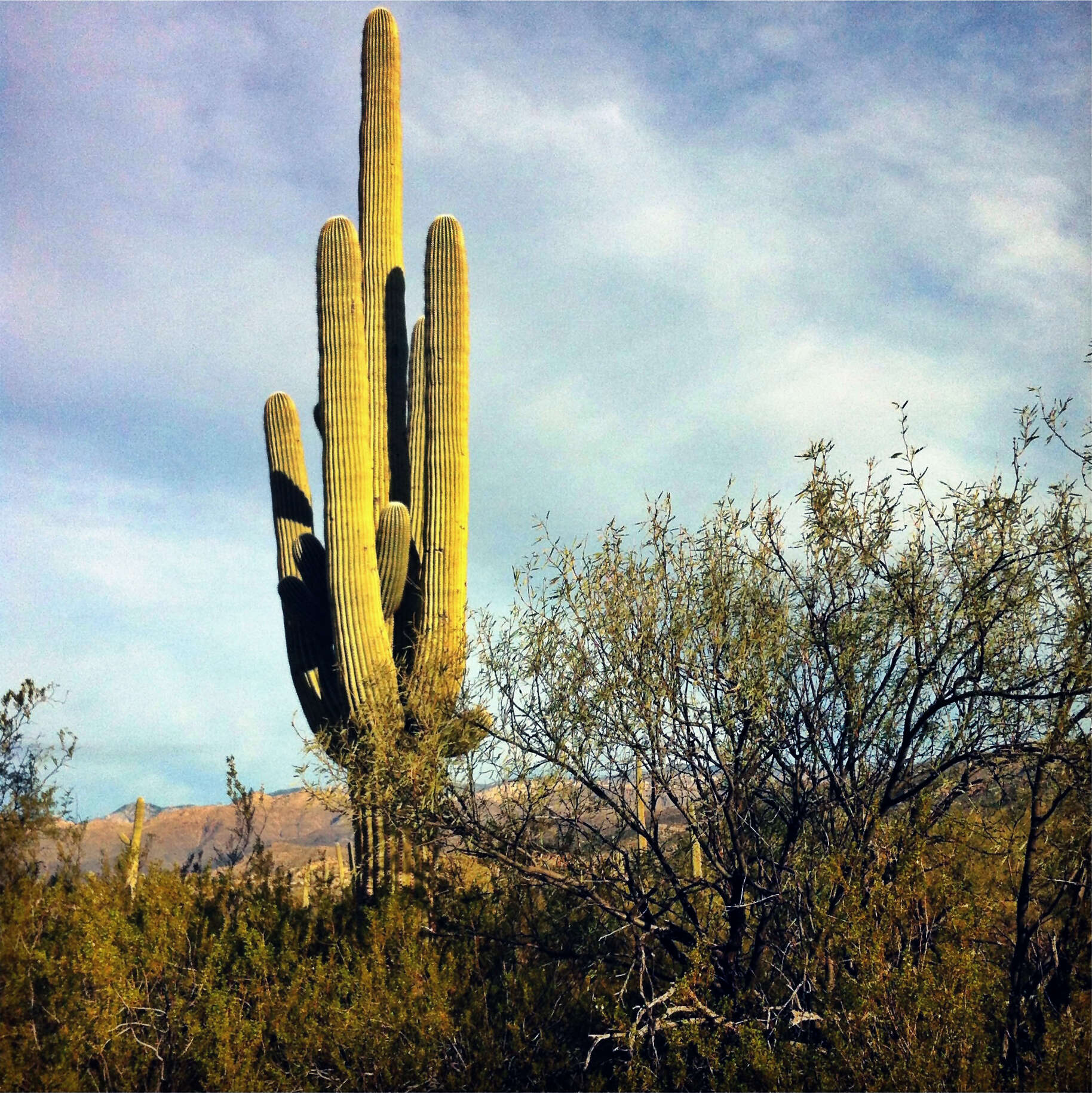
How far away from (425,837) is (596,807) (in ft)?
4.71

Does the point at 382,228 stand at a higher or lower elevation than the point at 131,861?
higher

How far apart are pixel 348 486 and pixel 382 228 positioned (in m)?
4.43

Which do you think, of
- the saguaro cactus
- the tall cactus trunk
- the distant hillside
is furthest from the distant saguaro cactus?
the distant hillside

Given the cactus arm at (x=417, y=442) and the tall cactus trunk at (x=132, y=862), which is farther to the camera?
the cactus arm at (x=417, y=442)

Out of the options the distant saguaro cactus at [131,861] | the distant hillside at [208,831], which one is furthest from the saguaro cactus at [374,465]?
the distant hillside at [208,831]

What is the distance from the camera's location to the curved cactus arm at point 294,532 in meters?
14.1

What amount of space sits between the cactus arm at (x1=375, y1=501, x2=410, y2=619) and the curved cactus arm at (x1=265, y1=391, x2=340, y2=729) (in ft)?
3.74

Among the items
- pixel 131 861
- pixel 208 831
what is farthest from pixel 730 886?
pixel 208 831

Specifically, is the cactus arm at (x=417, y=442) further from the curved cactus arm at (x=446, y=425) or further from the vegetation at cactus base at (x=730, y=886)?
the vegetation at cactus base at (x=730, y=886)

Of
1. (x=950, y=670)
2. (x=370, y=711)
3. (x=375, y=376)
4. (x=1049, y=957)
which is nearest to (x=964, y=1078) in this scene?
(x=1049, y=957)

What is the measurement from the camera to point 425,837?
849cm

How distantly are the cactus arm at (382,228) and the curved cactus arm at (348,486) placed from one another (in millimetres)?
843

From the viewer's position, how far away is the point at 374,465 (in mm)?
14805

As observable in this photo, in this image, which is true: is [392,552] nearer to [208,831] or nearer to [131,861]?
[131,861]
